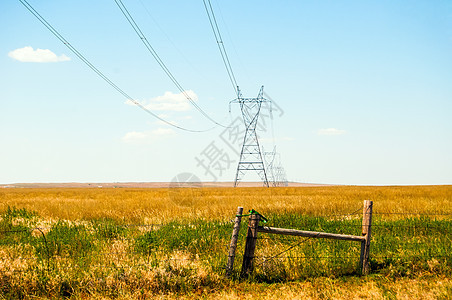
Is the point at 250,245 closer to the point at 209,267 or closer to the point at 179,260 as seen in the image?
the point at 209,267

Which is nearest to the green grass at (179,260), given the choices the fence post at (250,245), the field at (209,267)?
the field at (209,267)

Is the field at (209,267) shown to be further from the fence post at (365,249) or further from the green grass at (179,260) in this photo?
the fence post at (365,249)

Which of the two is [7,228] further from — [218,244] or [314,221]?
[314,221]

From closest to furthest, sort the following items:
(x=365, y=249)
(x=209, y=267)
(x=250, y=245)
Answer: (x=250, y=245), (x=209, y=267), (x=365, y=249)

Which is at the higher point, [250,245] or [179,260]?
Answer: [250,245]

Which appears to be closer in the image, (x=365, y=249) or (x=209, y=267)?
(x=209, y=267)

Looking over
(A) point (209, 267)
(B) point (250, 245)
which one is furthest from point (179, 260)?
(B) point (250, 245)

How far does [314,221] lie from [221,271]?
5060mm

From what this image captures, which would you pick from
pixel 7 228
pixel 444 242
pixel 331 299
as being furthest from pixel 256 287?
pixel 7 228

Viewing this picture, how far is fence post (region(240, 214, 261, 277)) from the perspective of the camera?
6.91m

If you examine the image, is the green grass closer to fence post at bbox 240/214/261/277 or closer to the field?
the field

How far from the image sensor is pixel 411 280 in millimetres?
6926

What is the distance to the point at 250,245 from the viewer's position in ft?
22.7

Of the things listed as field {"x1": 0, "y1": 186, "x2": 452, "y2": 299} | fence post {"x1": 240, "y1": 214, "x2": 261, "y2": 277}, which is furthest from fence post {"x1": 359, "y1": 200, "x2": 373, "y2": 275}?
fence post {"x1": 240, "y1": 214, "x2": 261, "y2": 277}
